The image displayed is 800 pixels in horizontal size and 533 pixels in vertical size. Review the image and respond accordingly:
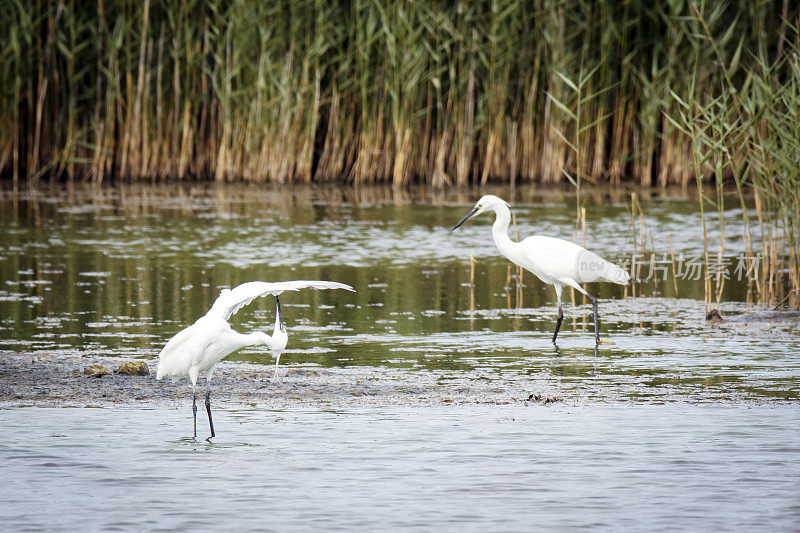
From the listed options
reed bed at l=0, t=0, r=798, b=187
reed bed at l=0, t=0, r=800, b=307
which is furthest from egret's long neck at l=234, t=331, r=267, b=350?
reed bed at l=0, t=0, r=798, b=187

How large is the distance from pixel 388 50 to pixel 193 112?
10.4ft

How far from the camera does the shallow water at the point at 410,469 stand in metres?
4.54

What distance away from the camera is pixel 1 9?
16625 mm

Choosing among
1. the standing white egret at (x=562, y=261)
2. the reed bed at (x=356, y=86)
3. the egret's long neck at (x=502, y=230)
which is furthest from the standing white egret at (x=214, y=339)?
the reed bed at (x=356, y=86)

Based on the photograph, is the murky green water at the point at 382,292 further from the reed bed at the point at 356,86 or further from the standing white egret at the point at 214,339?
the reed bed at the point at 356,86

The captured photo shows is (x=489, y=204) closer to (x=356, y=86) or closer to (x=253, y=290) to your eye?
(x=253, y=290)

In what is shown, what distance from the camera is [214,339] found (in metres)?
5.57

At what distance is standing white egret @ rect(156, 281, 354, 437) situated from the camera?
554cm

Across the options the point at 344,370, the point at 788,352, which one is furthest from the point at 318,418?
the point at 788,352

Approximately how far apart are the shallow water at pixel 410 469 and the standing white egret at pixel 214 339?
31 centimetres

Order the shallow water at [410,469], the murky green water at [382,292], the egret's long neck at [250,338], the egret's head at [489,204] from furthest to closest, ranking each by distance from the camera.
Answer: the egret's head at [489,204], the murky green water at [382,292], the egret's long neck at [250,338], the shallow water at [410,469]

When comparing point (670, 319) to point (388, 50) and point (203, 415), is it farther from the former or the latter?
point (388, 50)

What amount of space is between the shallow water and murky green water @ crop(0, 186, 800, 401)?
2.56 ft

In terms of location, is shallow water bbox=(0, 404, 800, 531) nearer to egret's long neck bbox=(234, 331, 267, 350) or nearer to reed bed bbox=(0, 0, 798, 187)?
egret's long neck bbox=(234, 331, 267, 350)
